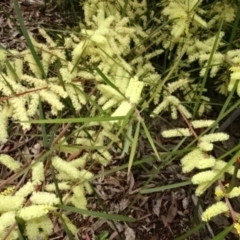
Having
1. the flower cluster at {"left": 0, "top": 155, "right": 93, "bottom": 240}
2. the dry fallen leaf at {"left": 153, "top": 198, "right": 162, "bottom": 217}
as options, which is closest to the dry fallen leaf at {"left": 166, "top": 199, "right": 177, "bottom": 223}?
the dry fallen leaf at {"left": 153, "top": 198, "right": 162, "bottom": 217}

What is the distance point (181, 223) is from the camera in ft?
6.19

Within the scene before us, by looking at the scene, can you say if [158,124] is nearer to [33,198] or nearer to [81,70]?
[81,70]

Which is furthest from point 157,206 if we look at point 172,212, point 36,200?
point 36,200

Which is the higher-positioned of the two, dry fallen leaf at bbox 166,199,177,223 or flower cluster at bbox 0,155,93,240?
flower cluster at bbox 0,155,93,240

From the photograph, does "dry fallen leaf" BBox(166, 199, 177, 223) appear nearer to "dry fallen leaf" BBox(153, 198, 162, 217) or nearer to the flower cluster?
"dry fallen leaf" BBox(153, 198, 162, 217)

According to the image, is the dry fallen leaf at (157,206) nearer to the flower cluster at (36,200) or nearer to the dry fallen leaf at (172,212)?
the dry fallen leaf at (172,212)

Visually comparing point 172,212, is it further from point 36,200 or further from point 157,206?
point 36,200

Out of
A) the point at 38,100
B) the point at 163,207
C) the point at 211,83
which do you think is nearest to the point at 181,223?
the point at 163,207

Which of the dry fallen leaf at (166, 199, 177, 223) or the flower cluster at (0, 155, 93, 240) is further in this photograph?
the dry fallen leaf at (166, 199, 177, 223)

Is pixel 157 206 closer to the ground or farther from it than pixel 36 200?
closer to the ground

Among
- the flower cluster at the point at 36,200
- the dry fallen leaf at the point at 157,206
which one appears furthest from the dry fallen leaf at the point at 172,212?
the flower cluster at the point at 36,200

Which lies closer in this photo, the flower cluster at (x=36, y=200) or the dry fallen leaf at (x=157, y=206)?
the flower cluster at (x=36, y=200)

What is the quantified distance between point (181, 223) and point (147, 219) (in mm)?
137

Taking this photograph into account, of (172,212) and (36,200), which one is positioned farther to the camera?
(172,212)
